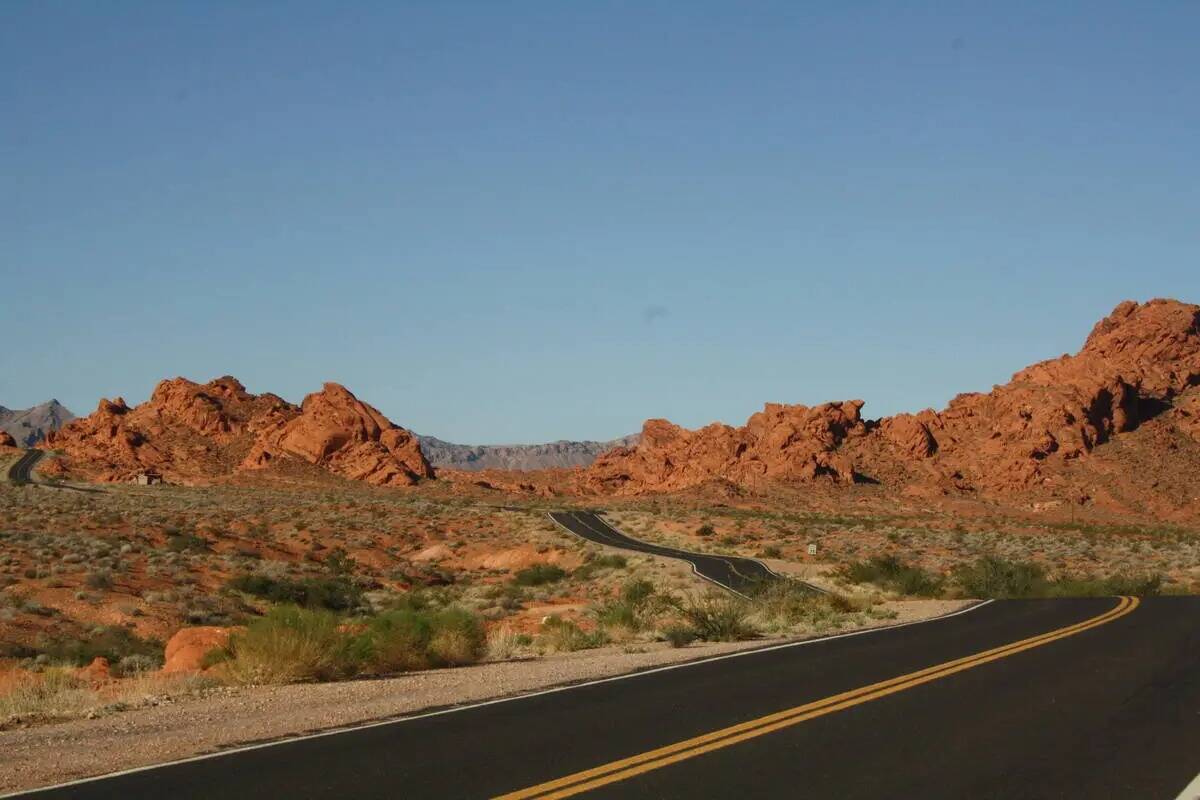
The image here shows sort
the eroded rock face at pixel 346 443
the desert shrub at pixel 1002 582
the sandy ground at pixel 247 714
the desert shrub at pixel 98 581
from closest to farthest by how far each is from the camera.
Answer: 1. the sandy ground at pixel 247 714
2. the desert shrub at pixel 98 581
3. the desert shrub at pixel 1002 582
4. the eroded rock face at pixel 346 443

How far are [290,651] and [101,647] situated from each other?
1011 centimetres

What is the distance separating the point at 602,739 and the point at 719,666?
5.49 m

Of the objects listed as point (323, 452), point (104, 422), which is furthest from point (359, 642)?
point (104, 422)

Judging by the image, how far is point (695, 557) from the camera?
52.7 metres

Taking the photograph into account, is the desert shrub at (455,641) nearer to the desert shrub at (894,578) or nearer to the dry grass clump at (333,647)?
the dry grass clump at (333,647)

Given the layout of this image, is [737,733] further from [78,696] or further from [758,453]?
[758,453]

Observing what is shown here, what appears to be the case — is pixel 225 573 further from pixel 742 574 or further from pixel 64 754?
pixel 64 754

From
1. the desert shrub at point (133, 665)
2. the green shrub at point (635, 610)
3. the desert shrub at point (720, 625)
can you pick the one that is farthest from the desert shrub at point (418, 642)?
the desert shrub at point (133, 665)

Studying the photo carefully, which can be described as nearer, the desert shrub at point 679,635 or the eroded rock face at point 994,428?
the desert shrub at point 679,635

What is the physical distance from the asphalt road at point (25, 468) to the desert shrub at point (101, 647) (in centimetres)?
6639

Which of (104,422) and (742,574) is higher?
(104,422)

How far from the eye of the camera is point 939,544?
5975 centimetres

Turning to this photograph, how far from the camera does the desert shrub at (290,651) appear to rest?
15.2 m

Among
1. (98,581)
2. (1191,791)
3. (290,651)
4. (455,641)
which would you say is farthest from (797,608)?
(98,581)
